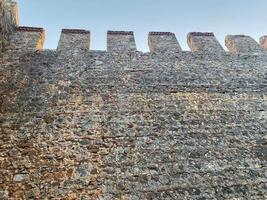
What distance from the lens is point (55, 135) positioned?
474 centimetres

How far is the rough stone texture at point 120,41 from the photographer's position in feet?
22.1

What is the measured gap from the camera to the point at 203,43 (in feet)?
23.9

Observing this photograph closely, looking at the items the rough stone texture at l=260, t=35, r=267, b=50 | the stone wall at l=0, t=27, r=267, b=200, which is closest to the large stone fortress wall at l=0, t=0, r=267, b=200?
the stone wall at l=0, t=27, r=267, b=200

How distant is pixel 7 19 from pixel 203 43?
14.7 feet

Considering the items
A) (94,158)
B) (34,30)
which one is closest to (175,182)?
(94,158)

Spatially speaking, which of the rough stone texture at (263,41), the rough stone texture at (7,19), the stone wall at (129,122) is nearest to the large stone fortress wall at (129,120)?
the stone wall at (129,122)

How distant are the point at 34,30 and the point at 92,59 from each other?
5.54ft

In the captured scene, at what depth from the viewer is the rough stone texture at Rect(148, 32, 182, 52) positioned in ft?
22.7

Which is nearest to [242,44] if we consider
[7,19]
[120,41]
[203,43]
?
[203,43]

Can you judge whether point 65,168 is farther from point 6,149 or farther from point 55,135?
point 6,149

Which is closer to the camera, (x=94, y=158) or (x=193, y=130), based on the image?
(x=94, y=158)

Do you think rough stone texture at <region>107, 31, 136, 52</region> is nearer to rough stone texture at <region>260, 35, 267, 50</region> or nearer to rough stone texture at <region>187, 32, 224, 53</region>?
rough stone texture at <region>187, 32, 224, 53</region>

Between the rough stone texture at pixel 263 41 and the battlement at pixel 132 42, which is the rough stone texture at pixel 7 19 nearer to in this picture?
the battlement at pixel 132 42

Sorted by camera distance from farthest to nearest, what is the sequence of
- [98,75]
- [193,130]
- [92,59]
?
1. [92,59]
2. [98,75]
3. [193,130]
